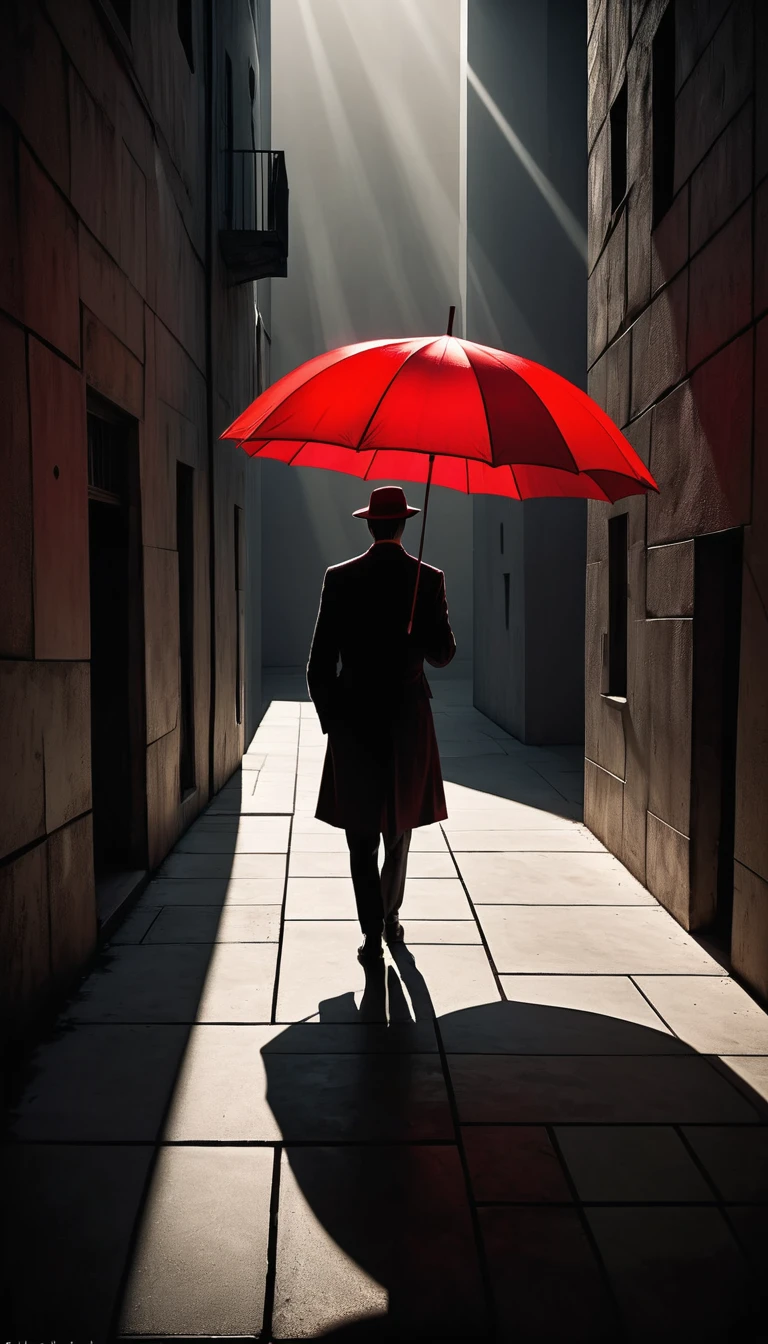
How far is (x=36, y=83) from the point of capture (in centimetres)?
391

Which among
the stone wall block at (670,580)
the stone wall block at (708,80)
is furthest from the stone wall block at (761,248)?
the stone wall block at (670,580)

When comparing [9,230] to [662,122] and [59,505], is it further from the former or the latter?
[662,122]

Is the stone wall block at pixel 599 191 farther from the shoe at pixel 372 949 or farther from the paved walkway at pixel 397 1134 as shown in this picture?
the shoe at pixel 372 949

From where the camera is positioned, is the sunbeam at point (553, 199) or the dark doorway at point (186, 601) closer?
the dark doorway at point (186, 601)

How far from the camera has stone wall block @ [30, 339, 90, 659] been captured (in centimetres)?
403

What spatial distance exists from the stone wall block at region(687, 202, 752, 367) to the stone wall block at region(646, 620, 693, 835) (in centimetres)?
131

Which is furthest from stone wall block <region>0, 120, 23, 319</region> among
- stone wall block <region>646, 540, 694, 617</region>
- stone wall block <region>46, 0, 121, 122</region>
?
stone wall block <region>646, 540, 694, 617</region>

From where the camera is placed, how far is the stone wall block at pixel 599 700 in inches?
278

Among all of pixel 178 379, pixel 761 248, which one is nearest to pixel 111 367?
pixel 178 379

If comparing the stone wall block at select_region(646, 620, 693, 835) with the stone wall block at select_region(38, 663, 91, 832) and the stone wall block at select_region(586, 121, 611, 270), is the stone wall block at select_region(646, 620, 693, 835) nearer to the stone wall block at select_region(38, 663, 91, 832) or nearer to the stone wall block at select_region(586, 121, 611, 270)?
the stone wall block at select_region(38, 663, 91, 832)

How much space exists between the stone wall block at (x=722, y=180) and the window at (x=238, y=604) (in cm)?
654

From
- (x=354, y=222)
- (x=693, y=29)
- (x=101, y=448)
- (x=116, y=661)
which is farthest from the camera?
(x=354, y=222)

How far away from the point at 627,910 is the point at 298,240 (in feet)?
69.2

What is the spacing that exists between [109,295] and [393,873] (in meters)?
2.91
